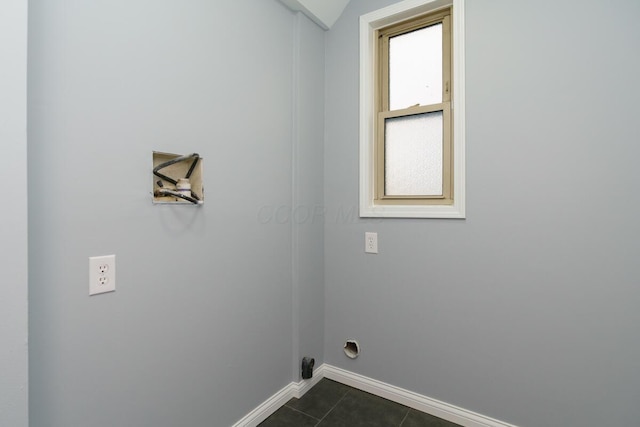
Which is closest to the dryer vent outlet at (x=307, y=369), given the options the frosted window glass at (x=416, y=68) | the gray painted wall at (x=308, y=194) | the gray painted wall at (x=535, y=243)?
the gray painted wall at (x=308, y=194)

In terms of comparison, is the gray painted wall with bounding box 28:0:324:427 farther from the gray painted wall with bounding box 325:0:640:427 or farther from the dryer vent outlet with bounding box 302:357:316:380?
the gray painted wall with bounding box 325:0:640:427

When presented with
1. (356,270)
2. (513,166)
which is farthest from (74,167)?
(513,166)

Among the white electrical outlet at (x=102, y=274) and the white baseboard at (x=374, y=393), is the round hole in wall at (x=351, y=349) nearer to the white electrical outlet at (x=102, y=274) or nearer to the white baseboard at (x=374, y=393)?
the white baseboard at (x=374, y=393)

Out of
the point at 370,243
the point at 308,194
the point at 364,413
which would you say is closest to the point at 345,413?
the point at 364,413

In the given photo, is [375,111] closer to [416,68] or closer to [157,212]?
[416,68]

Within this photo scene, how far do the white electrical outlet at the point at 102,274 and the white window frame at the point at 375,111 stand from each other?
1.33 m

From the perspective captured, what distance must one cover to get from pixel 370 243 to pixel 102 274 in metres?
1.38

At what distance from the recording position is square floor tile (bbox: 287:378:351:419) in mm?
1709

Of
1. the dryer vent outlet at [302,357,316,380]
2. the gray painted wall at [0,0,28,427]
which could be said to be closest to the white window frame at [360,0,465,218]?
the dryer vent outlet at [302,357,316,380]

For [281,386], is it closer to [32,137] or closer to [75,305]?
[75,305]

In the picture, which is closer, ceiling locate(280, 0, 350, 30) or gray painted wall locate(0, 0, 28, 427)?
gray painted wall locate(0, 0, 28, 427)

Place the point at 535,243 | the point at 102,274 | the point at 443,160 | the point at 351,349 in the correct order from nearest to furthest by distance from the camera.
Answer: the point at 102,274 → the point at 535,243 → the point at 443,160 → the point at 351,349

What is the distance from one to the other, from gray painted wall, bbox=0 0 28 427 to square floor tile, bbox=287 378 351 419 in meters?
1.29

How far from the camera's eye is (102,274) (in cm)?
101
